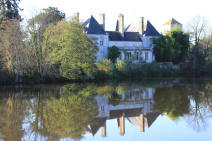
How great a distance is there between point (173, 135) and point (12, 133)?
218 inches

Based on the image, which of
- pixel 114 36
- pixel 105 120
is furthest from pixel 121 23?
pixel 105 120

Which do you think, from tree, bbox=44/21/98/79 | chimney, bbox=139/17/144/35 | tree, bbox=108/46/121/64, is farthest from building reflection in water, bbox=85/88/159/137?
chimney, bbox=139/17/144/35

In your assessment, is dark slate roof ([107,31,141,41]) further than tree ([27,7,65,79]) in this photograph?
Yes

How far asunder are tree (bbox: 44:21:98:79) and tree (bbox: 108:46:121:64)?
8.53m

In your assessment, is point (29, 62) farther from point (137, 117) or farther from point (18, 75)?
point (137, 117)

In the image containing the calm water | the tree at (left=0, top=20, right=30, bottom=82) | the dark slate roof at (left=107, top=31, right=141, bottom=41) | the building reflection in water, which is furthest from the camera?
the dark slate roof at (left=107, top=31, right=141, bottom=41)

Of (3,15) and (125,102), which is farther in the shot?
(3,15)

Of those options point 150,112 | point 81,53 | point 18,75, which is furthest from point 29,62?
point 150,112

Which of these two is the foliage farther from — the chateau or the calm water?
the calm water

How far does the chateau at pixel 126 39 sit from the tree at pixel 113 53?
47.9 inches

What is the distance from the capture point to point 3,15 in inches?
1221

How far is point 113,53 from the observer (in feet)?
126

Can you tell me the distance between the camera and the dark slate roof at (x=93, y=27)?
3834cm

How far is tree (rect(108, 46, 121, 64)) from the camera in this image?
3847 centimetres
